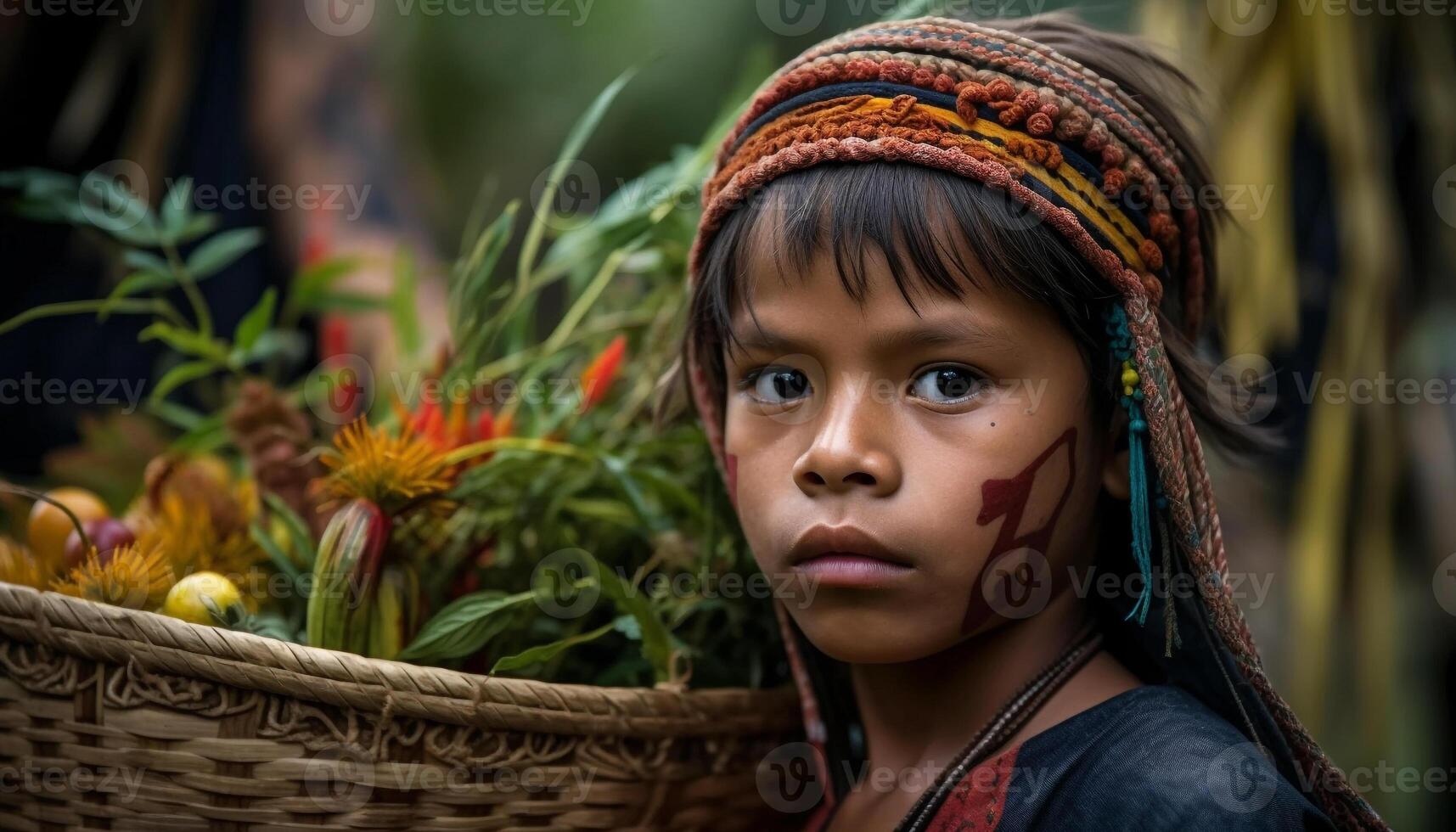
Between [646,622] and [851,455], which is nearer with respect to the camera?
[851,455]

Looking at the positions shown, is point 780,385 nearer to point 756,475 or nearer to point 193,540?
point 756,475

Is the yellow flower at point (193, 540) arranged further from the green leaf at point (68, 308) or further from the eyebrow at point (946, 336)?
the eyebrow at point (946, 336)

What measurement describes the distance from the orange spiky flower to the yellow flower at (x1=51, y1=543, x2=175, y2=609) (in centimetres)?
43

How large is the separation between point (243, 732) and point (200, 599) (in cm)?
15

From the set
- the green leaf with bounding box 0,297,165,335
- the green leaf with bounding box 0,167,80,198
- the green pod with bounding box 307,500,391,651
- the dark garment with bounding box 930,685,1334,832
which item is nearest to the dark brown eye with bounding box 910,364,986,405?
the dark garment with bounding box 930,685,1334,832

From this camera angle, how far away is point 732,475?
106 cm

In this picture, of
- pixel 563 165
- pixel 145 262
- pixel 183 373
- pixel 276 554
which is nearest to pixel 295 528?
pixel 276 554

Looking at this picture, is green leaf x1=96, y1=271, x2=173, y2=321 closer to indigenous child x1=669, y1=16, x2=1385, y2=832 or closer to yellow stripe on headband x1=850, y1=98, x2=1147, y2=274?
indigenous child x1=669, y1=16, x2=1385, y2=832

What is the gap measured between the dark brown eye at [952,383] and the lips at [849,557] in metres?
0.12

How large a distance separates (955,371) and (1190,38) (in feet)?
4.23

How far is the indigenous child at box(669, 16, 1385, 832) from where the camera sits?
908 mm

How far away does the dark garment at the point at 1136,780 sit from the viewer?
2.70ft

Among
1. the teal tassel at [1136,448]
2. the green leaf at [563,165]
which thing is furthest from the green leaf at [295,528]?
the teal tassel at [1136,448]

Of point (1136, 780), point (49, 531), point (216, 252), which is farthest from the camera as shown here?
point (216, 252)
